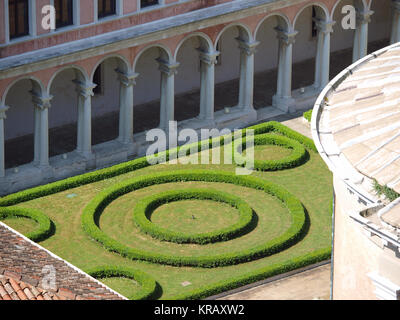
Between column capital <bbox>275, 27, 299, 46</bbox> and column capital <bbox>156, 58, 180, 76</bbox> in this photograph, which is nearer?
column capital <bbox>156, 58, 180, 76</bbox>

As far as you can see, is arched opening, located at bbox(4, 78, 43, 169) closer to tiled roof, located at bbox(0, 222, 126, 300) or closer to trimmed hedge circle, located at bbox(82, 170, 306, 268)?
trimmed hedge circle, located at bbox(82, 170, 306, 268)

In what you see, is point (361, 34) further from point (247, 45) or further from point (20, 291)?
point (20, 291)

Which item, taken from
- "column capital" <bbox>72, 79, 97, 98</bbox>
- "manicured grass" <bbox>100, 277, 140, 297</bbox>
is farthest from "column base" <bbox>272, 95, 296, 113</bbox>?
"manicured grass" <bbox>100, 277, 140, 297</bbox>

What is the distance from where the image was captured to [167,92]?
6525cm

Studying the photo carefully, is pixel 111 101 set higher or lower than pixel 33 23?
lower

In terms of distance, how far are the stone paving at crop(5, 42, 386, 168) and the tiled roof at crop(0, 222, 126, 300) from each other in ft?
69.8

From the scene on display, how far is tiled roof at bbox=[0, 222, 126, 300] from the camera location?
3678 centimetres

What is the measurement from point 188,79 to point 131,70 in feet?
31.9

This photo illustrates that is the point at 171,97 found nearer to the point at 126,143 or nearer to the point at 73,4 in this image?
the point at 126,143

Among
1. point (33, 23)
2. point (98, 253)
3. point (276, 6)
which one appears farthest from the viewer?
point (276, 6)

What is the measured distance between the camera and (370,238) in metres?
37.7

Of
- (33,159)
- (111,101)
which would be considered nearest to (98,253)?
(33,159)

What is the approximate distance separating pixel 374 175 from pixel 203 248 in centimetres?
1724

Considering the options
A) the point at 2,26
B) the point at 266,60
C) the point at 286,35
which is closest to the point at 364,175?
the point at 2,26
